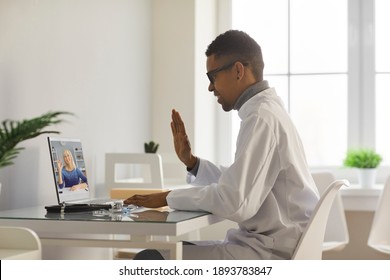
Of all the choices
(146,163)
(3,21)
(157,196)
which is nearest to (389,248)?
(146,163)

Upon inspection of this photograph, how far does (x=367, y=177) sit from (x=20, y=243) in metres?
2.96

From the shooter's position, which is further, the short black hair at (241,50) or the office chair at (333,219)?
the office chair at (333,219)

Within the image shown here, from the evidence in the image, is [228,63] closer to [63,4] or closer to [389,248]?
[63,4]

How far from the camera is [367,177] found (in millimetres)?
4613

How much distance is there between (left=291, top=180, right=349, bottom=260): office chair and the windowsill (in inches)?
83.1

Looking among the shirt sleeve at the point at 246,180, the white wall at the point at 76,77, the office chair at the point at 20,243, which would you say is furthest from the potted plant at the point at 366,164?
the office chair at the point at 20,243

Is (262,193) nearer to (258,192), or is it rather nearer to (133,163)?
(258,192)

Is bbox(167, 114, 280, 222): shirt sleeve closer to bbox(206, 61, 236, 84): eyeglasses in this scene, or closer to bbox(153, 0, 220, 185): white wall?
bbox(206, 61, 236, 84): eyeglasses

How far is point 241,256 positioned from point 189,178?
21.3 inches

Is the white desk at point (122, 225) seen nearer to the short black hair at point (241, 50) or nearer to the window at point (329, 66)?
the short black hair at point (241, 50)

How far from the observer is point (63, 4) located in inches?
135

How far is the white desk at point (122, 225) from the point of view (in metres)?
2.23

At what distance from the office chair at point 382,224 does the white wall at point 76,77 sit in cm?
138

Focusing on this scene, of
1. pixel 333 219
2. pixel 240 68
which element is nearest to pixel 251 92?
pixel 240 68
